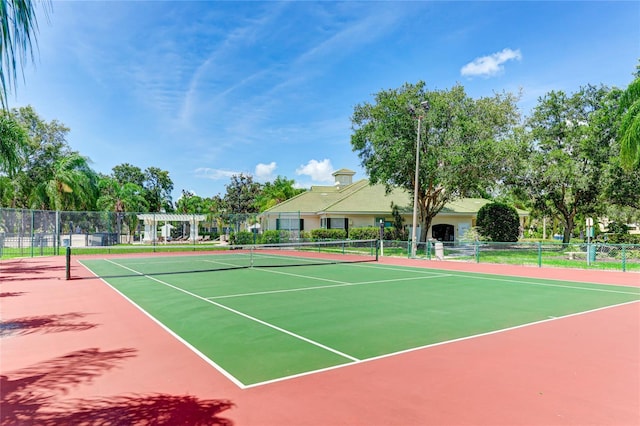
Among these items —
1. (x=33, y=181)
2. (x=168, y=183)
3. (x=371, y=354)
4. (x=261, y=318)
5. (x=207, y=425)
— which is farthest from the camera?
(x=168, y=183)

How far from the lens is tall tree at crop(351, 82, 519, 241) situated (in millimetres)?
26188

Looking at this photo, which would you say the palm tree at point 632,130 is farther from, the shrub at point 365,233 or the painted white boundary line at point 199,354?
the shrub at point 365,233

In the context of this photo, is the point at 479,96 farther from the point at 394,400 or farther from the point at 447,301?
the point at 394,400

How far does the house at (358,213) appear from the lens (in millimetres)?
37125

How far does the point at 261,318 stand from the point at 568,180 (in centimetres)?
2613

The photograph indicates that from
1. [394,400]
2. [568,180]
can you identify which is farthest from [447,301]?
[568,180]

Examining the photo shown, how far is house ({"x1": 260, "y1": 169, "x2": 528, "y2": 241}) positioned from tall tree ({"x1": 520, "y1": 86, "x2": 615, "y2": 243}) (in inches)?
345

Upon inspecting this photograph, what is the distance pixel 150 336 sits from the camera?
7516 millimetres

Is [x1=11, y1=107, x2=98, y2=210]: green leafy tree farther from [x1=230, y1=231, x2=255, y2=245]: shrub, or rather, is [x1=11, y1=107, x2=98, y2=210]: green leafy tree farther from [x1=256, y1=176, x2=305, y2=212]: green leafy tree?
[x1=256, y1=176, x2=305, y2=212]: green leafy tree

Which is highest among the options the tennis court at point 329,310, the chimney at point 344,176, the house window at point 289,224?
the chimney at point 344,176

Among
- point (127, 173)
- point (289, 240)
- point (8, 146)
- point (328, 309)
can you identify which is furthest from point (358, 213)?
point (127, 173)

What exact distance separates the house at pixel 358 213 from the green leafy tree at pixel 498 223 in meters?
4.31

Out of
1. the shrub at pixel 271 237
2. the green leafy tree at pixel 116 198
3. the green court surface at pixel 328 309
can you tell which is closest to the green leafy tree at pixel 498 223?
the shrub at pixel 271 237

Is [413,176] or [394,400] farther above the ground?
[413,176]
